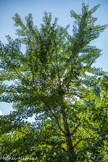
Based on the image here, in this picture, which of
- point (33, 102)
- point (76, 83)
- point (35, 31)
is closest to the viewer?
point (33, 102)

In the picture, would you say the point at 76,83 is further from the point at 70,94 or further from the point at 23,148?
the point at 23,148

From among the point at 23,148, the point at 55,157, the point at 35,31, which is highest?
the point at 35,31

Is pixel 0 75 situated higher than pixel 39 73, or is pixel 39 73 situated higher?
pixel 0 75

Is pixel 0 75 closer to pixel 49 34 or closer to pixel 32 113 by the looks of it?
pixel 32 113

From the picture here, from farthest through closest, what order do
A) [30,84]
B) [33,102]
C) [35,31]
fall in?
[35,31]
[33,102]
[30,84]

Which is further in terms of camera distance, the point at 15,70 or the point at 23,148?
the point at 15,70

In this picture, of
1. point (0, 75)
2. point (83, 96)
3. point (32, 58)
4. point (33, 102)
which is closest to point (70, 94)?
point (83, 96)

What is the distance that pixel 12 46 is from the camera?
374cm

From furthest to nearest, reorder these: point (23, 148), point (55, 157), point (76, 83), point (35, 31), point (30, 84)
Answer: point (35, 31), point (76, 83), point (30, 84), point (23, 148), point (55, 157)

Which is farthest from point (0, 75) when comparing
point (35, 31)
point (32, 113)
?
point (35, 31)

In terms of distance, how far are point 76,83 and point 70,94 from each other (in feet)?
1.95

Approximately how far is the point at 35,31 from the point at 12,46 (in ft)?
6.20

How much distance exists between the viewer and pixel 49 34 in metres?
4.40

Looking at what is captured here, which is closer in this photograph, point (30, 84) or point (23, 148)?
point (23, 148)
